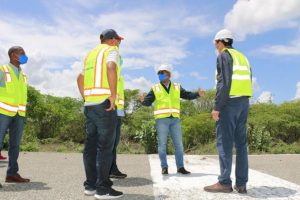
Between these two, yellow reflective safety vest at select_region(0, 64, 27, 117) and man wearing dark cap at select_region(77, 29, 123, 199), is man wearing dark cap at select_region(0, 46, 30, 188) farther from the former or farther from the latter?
man wearing dark cap at select_region(77, 29, 123, 199)

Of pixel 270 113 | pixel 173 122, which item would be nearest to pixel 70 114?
pixel 270 113

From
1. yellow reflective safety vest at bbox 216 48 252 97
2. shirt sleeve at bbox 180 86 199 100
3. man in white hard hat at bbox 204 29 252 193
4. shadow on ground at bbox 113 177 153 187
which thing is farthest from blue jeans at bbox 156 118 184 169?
yellow reflective safety vest at bbox 216 48 252 97

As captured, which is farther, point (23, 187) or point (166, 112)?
point (166, 112)

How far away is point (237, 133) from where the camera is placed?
18.8 ft

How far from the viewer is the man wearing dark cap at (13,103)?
6316mm

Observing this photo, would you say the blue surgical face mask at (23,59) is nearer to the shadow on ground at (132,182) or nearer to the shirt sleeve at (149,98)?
the shirt sleeve at (149,98)

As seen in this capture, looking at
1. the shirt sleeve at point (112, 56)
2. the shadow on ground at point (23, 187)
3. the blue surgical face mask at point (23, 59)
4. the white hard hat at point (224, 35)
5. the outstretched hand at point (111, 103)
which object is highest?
the white hard hat at point (224, 35)

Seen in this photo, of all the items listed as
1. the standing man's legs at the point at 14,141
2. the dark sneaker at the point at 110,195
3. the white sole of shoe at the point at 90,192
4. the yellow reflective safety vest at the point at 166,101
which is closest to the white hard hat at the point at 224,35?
the yellow reflective safety vest at the point at 166,101

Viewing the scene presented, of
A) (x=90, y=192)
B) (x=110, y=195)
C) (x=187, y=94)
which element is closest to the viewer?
(x=110, y=195)

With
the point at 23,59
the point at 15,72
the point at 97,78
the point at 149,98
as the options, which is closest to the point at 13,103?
the point at 15,72

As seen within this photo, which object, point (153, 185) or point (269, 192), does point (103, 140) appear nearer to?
point (153, 185)

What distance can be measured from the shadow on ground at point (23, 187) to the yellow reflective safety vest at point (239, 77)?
2982mm

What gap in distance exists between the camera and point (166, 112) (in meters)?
7.39

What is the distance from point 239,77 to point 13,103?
343cm
